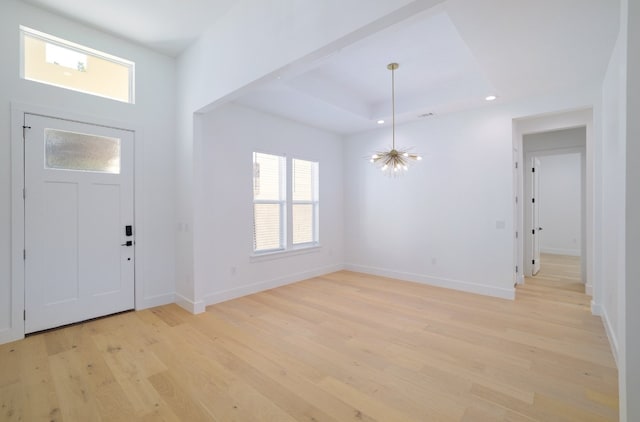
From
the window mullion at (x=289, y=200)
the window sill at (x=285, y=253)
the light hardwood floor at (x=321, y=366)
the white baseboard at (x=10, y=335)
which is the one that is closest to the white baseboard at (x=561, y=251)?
the light hardwood floor at (x=321, y=366)

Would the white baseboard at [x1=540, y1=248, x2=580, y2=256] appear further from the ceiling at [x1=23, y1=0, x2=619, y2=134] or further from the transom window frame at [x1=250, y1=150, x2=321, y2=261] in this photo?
the transom window frame at [x1=250, y1=150, x2=321, y2=261]

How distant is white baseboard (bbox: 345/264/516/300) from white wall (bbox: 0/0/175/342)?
3.75 meters

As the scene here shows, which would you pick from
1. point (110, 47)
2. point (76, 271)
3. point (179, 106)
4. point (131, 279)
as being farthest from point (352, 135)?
point (76, 271)

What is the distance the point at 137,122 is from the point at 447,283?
5370 mm

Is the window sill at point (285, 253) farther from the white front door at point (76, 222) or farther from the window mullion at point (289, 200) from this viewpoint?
the white front door at point (76, 222)

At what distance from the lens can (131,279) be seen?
3.76 metres

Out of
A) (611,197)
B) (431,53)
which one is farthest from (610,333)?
(431,53)

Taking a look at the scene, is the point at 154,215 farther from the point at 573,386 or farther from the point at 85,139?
the point at 573,386

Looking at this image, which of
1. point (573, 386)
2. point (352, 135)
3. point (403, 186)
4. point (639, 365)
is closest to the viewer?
point (639, 365)

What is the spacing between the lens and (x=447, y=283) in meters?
4.86

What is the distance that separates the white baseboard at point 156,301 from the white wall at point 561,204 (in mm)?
9741

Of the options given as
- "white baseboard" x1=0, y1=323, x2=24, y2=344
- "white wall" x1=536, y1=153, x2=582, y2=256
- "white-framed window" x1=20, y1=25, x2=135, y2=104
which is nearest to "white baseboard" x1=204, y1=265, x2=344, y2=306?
"white baseboard" x1=0, y1=323, x2=24, y2=344

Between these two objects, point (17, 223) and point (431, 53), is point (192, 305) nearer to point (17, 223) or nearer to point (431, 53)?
point (17, 223)

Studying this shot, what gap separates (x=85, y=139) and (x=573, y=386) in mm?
5463
